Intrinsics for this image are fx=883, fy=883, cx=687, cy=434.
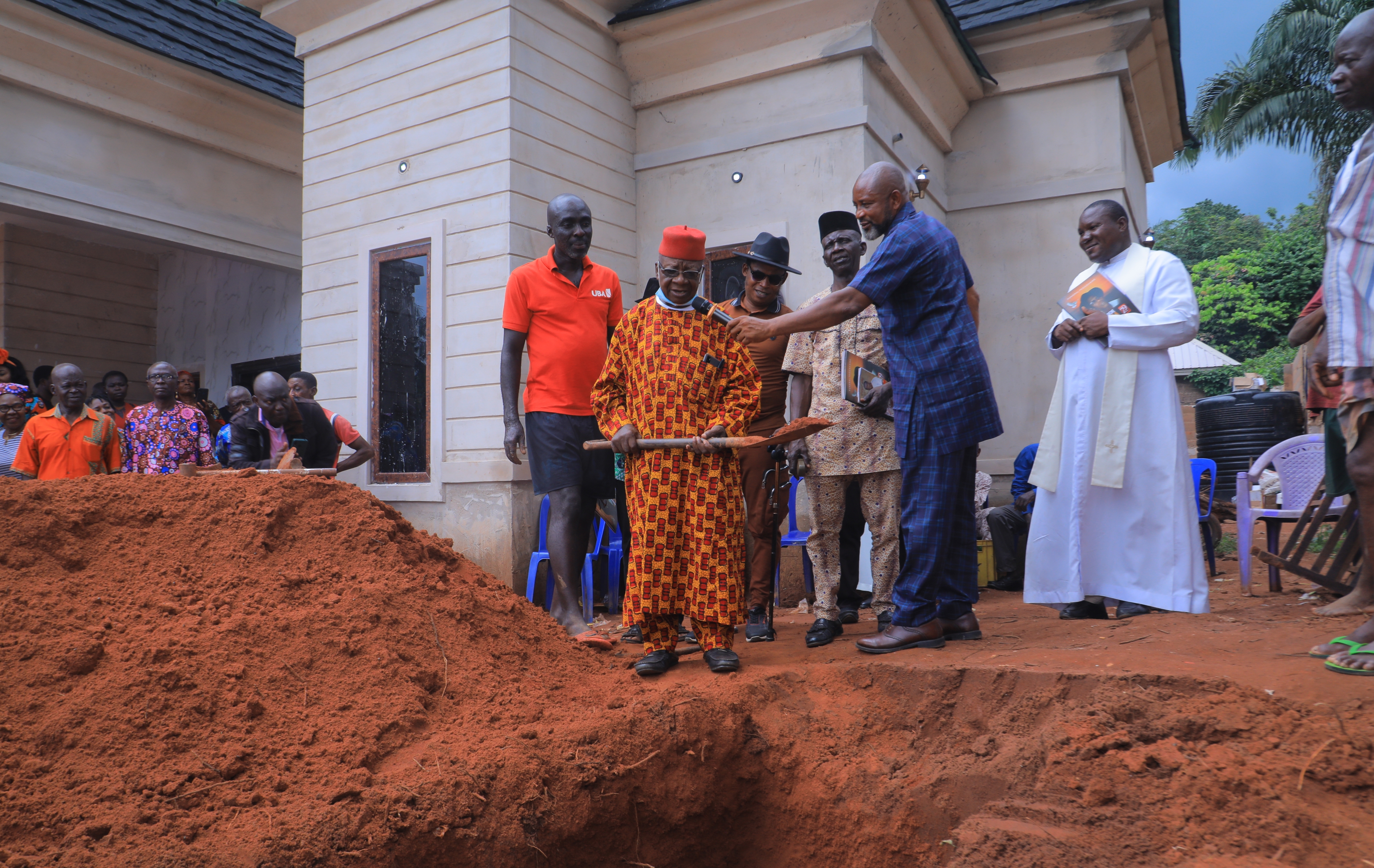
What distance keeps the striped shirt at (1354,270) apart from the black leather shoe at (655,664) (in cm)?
248

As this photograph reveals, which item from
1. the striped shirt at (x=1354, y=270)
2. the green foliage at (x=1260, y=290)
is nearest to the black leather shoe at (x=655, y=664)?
the striped shirt at (x=1354, y=270)

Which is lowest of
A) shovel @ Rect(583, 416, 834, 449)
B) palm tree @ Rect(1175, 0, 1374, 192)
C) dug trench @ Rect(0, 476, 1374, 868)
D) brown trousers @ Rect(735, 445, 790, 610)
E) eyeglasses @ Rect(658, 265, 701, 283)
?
dug trench @ Rect(0, 476, 1374, 868)

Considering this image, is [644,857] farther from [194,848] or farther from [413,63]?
[413,63]

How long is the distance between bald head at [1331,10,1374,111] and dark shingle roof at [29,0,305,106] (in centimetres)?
739

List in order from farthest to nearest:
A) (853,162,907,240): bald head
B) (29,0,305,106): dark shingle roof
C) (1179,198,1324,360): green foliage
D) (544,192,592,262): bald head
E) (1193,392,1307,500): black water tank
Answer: (1179,198,1324,360): green foliage < (1193,392,1307,500): black water tank < (29,0,305,106): dark shingle roof < (544,192,592,262): bald head < (853,162,907,240): bald head

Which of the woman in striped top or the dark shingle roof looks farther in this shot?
the dark shingle roof

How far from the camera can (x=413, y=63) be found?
21.6 feet

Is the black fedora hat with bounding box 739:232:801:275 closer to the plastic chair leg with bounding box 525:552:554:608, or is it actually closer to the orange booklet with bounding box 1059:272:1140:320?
the orange booklet with bounding box 1059:272:1140:320

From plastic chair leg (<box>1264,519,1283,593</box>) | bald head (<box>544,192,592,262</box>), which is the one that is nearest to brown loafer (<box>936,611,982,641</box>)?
plastic chair leg (<box>1264,519,1283,593</box>)

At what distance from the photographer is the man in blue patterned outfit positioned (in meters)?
3.40

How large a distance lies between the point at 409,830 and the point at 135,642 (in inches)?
48.4

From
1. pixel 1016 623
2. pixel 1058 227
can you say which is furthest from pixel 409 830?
pixel 1058 227

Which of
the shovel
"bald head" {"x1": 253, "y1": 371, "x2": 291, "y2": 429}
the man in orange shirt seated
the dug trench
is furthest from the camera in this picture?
the man in orange shirt seated

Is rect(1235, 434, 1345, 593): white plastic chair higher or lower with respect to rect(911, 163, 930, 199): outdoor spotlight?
lower
